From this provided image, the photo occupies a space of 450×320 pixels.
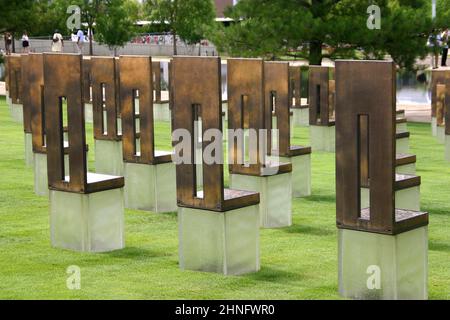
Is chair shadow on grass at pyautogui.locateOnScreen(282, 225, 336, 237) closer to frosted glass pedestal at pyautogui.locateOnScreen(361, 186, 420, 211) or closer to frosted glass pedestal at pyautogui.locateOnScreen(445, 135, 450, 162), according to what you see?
frosted glass pedestal at pyautogui.locateOnScreen(361, 186, 420, 211)

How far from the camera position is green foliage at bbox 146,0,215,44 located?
165 ft

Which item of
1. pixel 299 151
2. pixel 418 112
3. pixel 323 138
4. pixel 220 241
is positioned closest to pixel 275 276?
pixel 220 241

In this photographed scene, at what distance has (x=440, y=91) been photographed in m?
16.8

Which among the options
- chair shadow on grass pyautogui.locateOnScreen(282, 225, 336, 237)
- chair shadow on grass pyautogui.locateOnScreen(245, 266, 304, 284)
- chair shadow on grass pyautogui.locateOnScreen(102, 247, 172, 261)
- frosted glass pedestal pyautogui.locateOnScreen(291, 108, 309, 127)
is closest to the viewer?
chair shadow on grass pyautogui.locateOnScreen(245, 266, 304, 284)

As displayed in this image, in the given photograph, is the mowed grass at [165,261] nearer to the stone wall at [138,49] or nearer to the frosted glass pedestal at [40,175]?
the frosted glass pedestal at [40,175]

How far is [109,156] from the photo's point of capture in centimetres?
1231

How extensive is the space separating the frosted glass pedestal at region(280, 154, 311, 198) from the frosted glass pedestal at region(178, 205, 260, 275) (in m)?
3.45

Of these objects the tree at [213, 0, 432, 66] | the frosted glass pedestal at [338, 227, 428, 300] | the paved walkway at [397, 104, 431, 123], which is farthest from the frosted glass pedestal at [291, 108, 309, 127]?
the frosted glass pedestal at [338, 227, 428, 300]

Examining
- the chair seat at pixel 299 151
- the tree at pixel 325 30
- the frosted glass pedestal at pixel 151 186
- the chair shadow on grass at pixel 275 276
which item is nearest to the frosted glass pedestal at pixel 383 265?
the chair shadow on grass at pixel 275 276

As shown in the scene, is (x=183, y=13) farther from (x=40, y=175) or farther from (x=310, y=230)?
(x=310, y=230)

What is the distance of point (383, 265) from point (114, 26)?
40869mm
